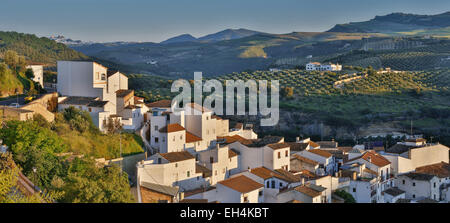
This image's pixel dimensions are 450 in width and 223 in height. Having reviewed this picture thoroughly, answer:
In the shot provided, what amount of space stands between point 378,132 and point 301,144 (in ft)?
46.7

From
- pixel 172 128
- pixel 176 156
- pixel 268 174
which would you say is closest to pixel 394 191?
pixel 268 174

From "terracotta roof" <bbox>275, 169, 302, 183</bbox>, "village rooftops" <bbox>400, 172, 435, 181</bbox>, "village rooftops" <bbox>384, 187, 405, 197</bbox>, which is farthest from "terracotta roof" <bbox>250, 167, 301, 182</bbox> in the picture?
"village rooftops" <bbox>400, 172, 435, 181</bbox>

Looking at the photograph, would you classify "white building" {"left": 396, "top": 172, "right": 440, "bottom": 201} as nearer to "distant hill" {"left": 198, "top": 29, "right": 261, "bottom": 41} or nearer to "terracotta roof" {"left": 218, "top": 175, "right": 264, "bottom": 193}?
"terracotta roof" {"left": 218, "top": 175, "right": 264, "bottom": 193}

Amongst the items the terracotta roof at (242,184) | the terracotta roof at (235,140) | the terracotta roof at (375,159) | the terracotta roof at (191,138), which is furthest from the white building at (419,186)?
the terracotta roof at (191,138)

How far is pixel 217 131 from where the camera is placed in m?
23.3

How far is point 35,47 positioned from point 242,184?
34.4 metres

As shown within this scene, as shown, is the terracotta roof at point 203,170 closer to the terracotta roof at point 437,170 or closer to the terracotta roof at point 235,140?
the terracotta roof at point 235,140

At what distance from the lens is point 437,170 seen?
22.3m

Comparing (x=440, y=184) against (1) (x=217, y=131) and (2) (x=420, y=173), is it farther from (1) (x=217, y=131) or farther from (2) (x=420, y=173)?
(1) (x=217, y=131)

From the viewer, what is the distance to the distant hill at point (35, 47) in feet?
133

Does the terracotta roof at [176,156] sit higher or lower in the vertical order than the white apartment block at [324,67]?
lower

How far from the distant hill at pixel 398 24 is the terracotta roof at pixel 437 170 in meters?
96.4

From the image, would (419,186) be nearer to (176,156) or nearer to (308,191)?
(308,191)
